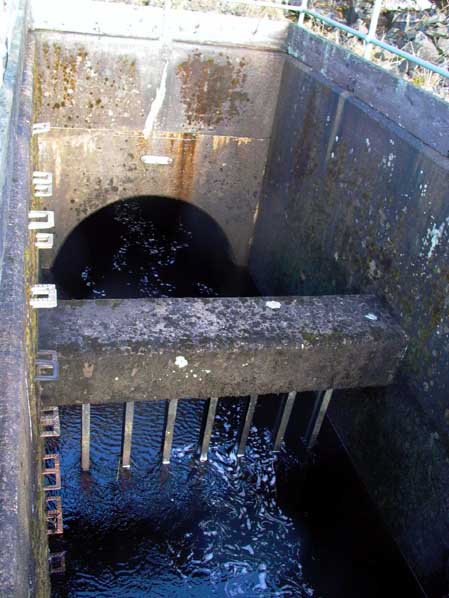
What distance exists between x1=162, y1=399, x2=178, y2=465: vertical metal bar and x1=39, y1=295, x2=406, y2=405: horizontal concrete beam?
1.69 ft

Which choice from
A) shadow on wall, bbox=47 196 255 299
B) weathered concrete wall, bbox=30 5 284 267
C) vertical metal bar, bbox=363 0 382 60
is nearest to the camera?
vertical metal bar, bbox=363 0 382 60

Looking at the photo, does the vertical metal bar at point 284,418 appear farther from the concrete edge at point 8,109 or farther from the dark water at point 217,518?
the concrete edge at point 8,109

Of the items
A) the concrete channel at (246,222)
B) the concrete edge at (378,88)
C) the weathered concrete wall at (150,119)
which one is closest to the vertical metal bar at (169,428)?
the concrete channel at (246,222)

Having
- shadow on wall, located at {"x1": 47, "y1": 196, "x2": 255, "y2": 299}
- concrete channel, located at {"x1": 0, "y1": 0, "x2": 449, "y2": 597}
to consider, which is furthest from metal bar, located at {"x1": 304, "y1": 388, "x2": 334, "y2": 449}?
shadow on wall, located at {"x1": 47, "y1": 196, "x2": 255, "y2": 299}

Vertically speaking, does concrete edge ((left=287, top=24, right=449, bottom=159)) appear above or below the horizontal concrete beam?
above

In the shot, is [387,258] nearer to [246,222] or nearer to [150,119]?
[246,222]

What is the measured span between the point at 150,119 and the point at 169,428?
3804 millimetres

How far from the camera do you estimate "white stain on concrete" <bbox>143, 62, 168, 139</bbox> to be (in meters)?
6.85

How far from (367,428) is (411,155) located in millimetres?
2346

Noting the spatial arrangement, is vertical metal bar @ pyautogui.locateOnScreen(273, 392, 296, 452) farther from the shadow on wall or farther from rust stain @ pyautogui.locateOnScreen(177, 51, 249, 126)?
rust stain @ pyautogui.locateOnScreen(177, 51, 249, 126)

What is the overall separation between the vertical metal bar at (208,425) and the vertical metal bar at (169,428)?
280mm

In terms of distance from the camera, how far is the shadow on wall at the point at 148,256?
794 cm

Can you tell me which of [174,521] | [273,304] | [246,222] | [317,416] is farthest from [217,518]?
[246,222]

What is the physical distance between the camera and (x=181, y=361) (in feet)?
13.5
